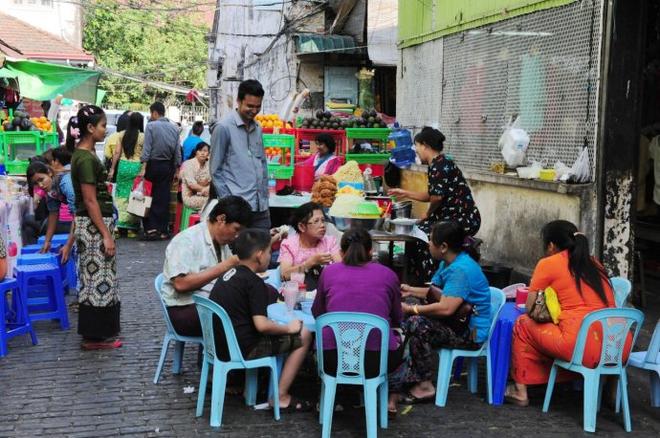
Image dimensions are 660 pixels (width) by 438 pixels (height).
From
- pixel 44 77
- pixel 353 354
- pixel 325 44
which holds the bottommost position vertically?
pixel 353 354

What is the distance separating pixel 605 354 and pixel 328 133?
300 inches

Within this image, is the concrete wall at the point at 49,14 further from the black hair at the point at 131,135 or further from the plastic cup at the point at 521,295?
the plastic cup at the point at 521,295

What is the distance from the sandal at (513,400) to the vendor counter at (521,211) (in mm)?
2290

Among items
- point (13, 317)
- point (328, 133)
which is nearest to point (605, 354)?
point (13, 317)

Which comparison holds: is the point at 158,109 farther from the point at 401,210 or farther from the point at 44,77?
the point at 401,210

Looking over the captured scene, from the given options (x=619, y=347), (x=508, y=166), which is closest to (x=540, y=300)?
(x=619, y=347)

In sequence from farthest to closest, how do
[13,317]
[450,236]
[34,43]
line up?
[34,43], [13,317], [450,236]

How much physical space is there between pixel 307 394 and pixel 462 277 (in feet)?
4.61

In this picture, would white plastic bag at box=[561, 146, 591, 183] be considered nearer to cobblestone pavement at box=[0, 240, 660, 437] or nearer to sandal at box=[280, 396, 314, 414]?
cobblestone pavement at box=[0, 240, 660, 437]

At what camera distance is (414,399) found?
5199 mm

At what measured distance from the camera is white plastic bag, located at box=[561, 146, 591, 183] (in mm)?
6926

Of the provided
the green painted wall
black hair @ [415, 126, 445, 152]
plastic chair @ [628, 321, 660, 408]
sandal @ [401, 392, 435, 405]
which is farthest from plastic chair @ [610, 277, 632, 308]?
the green painted wall

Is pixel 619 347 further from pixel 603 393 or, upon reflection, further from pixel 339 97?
pixel 339 97

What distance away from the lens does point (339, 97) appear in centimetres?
1714
